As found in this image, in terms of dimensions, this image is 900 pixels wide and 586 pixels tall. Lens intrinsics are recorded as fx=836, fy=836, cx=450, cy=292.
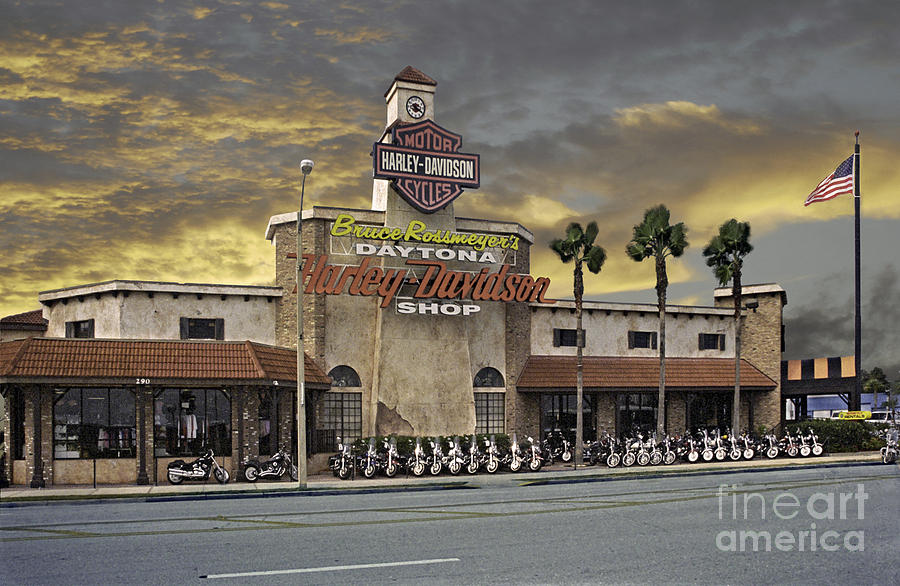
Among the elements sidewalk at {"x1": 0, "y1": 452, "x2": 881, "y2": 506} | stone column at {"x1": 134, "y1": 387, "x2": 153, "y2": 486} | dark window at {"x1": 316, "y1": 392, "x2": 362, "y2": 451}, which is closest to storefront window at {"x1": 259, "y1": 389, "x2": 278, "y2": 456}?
sidewalk at {"x1": 0, "y1": 452, "x2": 881, "y2": 506}

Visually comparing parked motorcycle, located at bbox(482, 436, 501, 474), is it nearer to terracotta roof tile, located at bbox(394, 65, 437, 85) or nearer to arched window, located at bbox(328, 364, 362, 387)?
arched window, located at bbox(328, 364, 362, 387)

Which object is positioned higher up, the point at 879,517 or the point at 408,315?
the point at 408,315

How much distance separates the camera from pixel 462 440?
3606 cm

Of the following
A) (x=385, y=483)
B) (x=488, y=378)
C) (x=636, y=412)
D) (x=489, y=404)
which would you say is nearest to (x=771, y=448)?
(x=636, y=412)

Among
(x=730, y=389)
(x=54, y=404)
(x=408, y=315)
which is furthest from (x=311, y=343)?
(x=730, y=389)

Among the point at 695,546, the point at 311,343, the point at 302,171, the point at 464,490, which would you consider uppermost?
the point at 302,171

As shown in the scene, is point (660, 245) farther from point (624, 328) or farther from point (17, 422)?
Result: point (17, 422)

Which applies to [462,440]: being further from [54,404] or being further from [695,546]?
[695,546]

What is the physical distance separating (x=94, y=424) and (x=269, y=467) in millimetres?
6582

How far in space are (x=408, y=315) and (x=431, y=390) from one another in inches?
139

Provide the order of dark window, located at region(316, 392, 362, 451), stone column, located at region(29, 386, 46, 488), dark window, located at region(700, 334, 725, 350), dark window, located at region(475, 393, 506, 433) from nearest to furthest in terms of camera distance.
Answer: stone column, located at region(29, 386, 46, 488) < dark window, located at region(316, 392, 362, 451) < dark window, located at region(475, 393, 506, 433) < dark window, located at region(700, 334, 725, 350)

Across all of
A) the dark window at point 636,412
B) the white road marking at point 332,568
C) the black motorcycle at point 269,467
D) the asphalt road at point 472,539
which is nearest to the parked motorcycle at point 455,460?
the black motorcycle at point 269,467

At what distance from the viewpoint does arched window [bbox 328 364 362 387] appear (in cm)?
3719

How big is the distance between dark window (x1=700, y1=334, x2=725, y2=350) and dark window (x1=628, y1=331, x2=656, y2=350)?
10.9 ft
